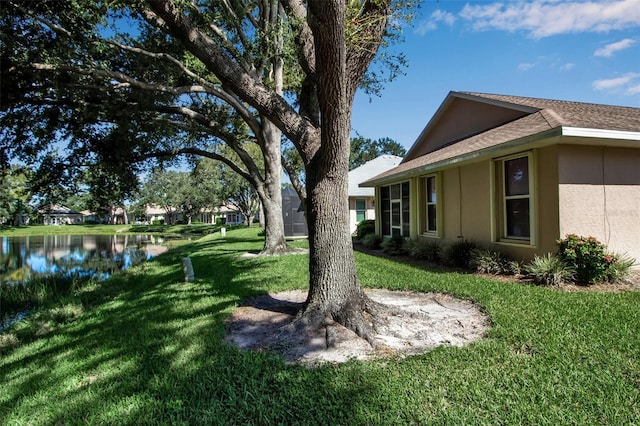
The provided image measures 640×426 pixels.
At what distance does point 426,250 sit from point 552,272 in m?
4.09

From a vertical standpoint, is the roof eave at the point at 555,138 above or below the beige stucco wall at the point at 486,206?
above

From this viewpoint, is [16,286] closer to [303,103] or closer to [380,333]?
[303,103]

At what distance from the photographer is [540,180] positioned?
24.6ft

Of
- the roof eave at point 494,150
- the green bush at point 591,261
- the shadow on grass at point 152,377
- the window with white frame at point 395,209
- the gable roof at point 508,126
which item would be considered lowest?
the shadow on grass at point 152,377

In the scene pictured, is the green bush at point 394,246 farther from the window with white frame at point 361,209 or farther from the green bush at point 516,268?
the window with white frame at point 361,209

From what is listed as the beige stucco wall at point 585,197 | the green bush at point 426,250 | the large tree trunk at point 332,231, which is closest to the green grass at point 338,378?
the large tree trunk at point 332,231

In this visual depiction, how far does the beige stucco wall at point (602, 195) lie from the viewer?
7.11 metres

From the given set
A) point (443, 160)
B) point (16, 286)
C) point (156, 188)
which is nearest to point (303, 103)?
point (443, 160)

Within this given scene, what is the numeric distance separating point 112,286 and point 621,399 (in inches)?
431

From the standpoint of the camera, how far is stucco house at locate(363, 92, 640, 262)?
23.2 ft

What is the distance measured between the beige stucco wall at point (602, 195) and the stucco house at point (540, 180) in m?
0.02

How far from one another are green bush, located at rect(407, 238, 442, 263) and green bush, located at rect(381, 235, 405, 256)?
1.00 m

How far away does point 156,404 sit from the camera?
2.96 metres

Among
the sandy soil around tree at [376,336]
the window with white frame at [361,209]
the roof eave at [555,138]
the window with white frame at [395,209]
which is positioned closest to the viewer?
the sandy soil around tree at [376,336]
